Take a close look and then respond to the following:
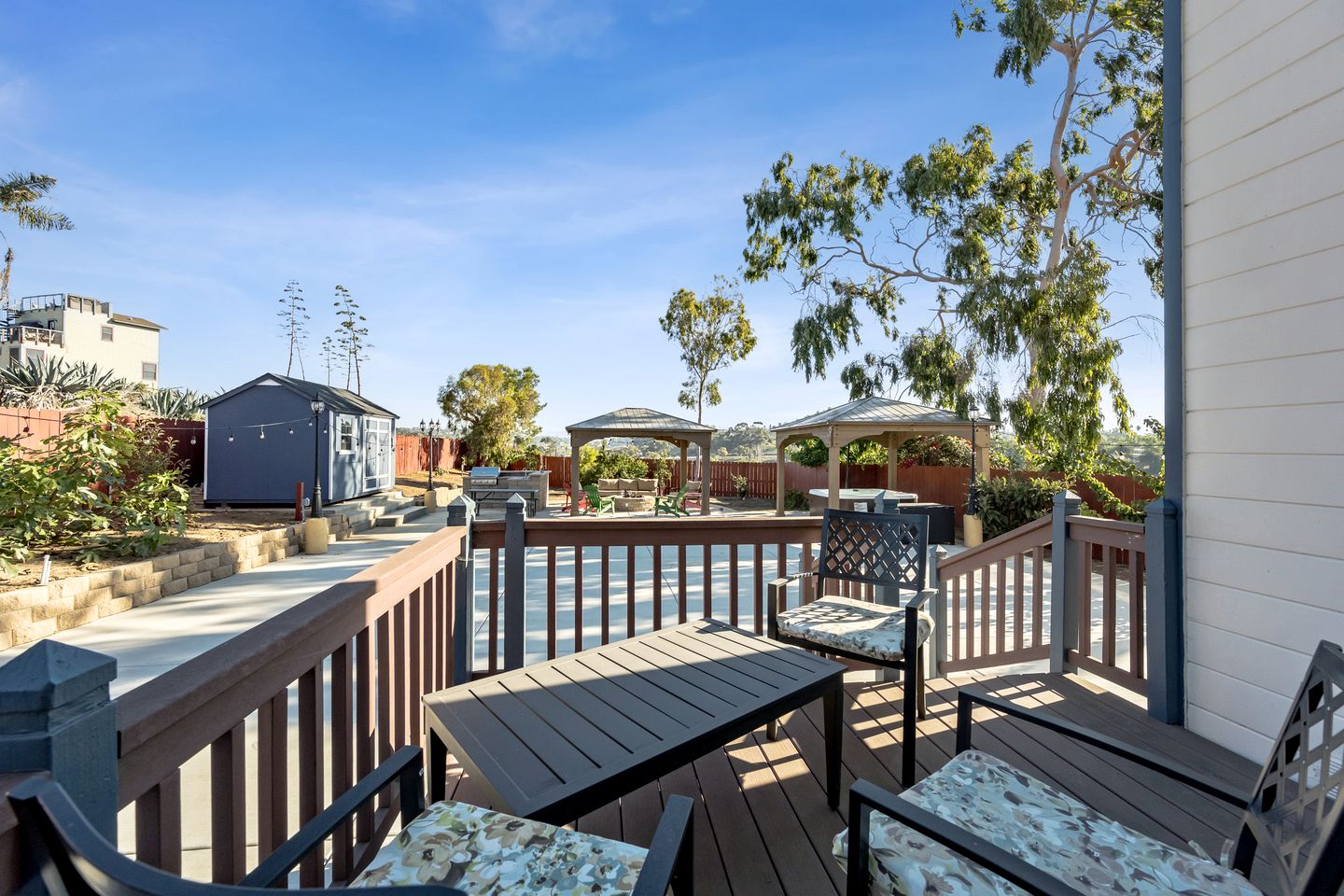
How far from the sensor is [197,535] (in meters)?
9.08

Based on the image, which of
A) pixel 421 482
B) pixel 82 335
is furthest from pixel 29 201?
pixel 82 335

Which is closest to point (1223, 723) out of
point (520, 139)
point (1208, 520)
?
point (1208, 520)

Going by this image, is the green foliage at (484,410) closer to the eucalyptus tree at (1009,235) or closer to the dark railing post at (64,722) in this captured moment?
the eucalyptus tree at (1009,235)

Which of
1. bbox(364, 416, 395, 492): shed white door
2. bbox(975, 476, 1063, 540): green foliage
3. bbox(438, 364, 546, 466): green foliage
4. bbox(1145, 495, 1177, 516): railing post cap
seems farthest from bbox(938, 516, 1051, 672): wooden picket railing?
bbox(438, 364, 546, 466): green foliage

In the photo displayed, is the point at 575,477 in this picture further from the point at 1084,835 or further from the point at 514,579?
the point at 1084,835

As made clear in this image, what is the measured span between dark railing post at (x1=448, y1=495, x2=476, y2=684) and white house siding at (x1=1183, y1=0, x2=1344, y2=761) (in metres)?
3.06

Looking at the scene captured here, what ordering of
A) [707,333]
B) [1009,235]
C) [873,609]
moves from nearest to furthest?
[873,609]
[1009,235]
[707,333]

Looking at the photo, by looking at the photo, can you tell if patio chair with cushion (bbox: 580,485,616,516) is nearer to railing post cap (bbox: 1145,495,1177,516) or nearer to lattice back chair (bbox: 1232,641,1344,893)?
railing post cap (bbox: 1145,495,1177,516)

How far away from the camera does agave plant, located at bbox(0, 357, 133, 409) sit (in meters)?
11.5

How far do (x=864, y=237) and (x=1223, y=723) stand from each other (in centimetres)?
1505

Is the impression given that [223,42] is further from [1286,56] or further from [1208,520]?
[1208,520]

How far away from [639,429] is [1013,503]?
24.9ft

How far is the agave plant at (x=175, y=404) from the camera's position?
667 inches

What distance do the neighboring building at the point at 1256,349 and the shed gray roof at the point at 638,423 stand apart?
1157 centimetres
